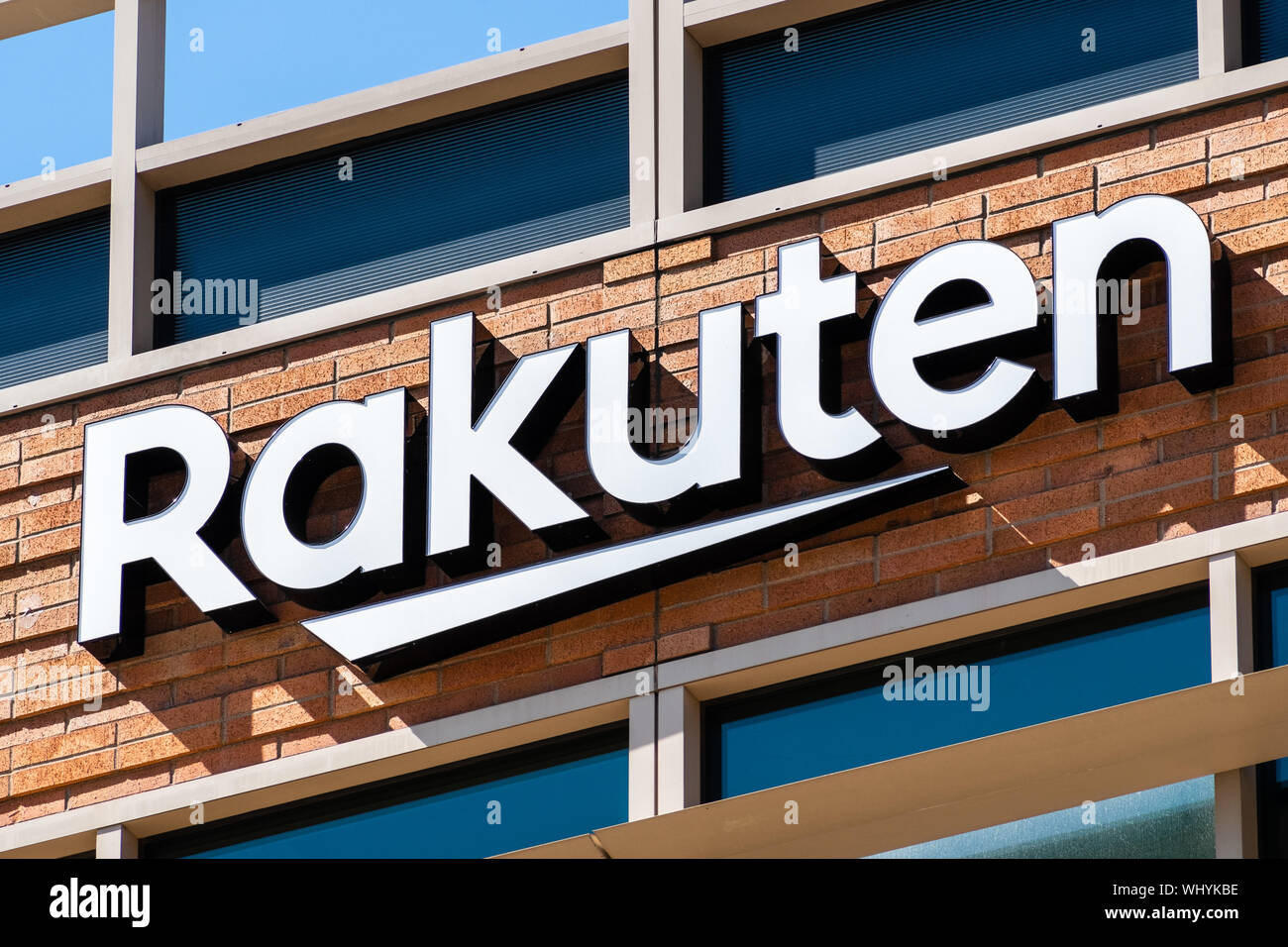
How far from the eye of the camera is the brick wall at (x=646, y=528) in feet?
29.1

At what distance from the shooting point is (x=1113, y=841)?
337 inches

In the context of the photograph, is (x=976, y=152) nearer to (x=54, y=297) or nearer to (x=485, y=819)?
(x=485, y=819)

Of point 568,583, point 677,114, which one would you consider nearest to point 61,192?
point 677,114

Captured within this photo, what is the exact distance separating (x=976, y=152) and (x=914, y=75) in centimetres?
68

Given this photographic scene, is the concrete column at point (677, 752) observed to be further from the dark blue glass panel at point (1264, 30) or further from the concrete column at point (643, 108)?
the dark blue glass panel at point (1264, 30)

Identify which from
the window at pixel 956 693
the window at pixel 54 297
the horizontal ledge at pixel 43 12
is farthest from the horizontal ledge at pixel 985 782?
the horizontal ledge at pixel 43 12

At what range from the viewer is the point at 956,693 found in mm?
9094

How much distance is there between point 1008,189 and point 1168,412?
1.12 meters

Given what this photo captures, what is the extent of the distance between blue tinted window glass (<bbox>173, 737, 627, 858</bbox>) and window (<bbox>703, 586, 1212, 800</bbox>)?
440 millimetres

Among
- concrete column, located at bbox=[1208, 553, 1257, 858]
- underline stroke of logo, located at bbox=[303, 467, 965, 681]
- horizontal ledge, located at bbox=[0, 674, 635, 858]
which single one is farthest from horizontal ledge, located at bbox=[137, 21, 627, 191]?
concrete column, located at bbox=[1208, 553, 1257, 858]
